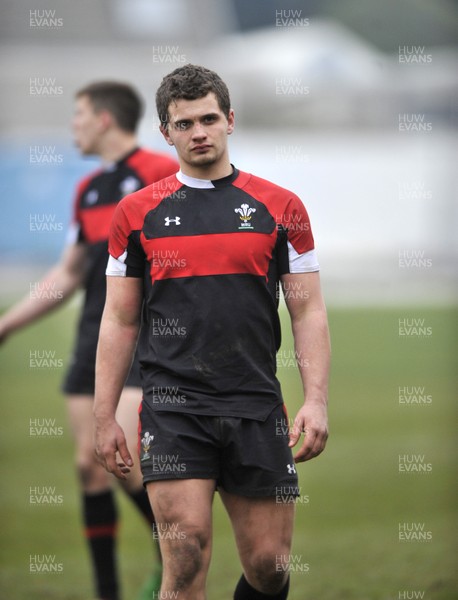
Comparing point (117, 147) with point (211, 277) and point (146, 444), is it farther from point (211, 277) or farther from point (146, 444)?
point (146, 444)

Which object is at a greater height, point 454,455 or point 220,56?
point 220,56

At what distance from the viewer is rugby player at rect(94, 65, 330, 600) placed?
351cm

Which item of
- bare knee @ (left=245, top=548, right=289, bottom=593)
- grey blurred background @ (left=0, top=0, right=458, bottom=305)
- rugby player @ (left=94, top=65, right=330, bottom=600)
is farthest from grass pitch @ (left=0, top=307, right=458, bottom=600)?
grey blurred background @ (left=0, top=0, right=458, bottom=305)

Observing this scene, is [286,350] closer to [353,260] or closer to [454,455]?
[454,455]

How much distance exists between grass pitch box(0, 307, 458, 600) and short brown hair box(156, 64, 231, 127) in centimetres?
238

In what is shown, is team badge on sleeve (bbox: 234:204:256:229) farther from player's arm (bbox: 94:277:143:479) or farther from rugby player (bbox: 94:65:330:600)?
player's arm (bbox: 94:277:143:479)

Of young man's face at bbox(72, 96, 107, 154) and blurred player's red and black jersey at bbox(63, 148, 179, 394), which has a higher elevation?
young man's face at bbox(72, 96, 107, 154)

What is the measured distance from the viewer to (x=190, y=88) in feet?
11.6

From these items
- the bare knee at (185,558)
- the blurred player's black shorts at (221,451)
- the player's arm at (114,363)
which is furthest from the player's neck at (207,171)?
the bare knee at (185,558)

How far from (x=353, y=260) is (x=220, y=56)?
21.0ft

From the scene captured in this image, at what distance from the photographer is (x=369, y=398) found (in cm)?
1234

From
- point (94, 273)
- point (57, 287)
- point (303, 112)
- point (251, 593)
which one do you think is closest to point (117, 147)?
point (94, 273)

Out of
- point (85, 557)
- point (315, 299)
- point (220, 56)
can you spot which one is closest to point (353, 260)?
point (220, 56)

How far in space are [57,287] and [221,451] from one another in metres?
2.08
